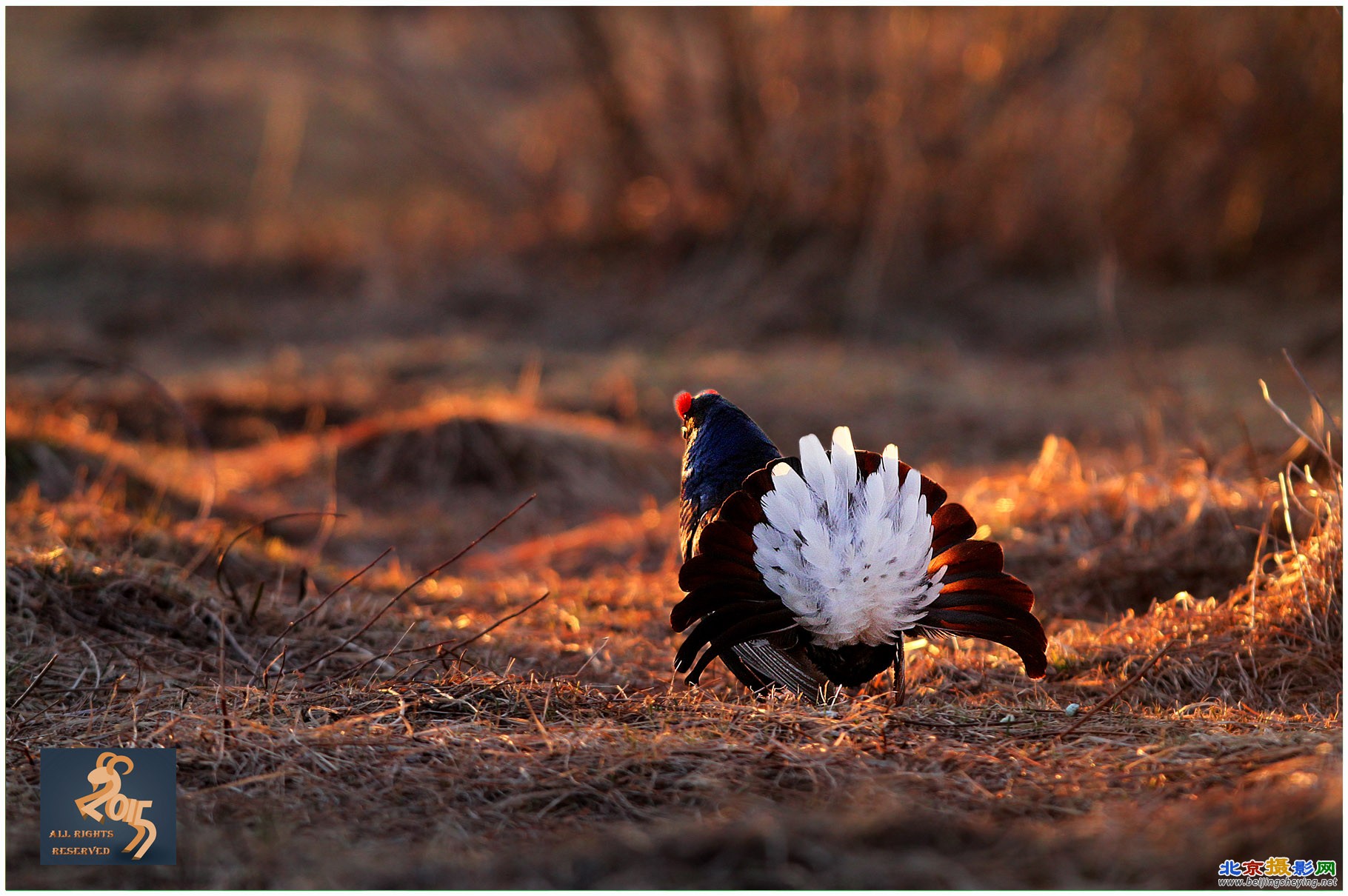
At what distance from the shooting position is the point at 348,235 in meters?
12.0

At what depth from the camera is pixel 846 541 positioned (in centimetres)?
238

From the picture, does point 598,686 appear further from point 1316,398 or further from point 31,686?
point 1316,398

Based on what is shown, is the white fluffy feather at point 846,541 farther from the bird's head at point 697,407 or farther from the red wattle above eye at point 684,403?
the red wattle above eye at point 684,403

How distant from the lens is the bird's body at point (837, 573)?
2.38m

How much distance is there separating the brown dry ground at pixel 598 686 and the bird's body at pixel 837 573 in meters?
0.16

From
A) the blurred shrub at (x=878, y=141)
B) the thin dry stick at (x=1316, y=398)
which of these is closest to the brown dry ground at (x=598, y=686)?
the thin dry stick at (x=1316, y=398)

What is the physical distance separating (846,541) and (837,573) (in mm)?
72

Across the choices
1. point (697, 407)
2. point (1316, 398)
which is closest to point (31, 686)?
point (697, 407)

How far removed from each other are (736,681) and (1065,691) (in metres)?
0.84

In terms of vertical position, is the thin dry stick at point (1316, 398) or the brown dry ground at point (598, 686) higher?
the thin dry stick at point (1316, 398)

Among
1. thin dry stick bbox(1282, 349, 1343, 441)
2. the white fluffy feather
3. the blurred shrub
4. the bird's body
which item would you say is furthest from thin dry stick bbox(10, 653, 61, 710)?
the blurred shrub

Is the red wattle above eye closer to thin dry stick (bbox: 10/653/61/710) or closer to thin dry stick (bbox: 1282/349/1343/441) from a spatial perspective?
thin dry stick (bbox: 1282/349/1343/441)

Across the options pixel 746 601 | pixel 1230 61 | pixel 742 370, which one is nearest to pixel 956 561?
pixel 746 601

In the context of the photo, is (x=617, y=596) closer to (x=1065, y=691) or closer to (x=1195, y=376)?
(x=1065, y=691)
